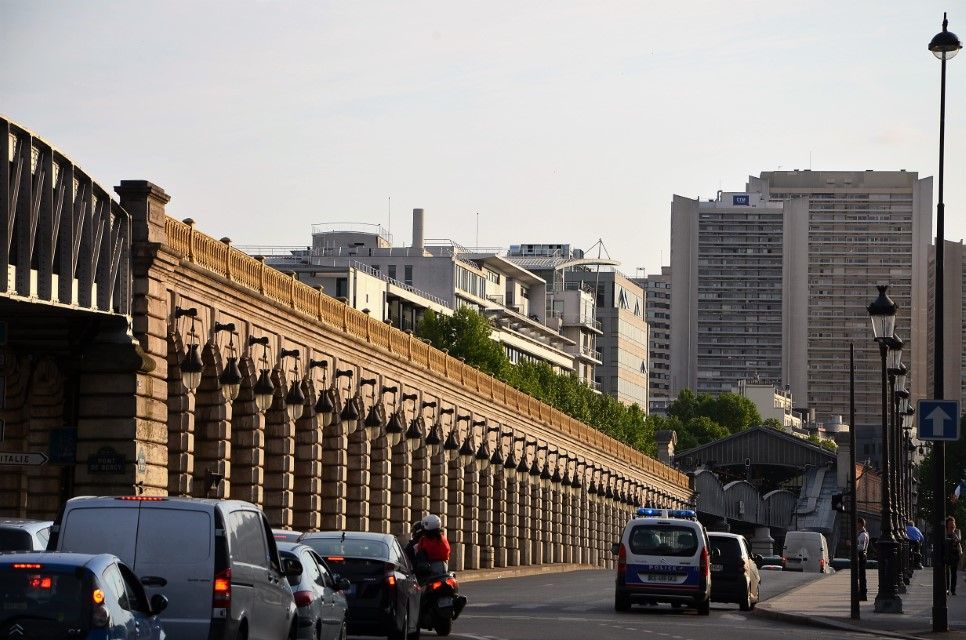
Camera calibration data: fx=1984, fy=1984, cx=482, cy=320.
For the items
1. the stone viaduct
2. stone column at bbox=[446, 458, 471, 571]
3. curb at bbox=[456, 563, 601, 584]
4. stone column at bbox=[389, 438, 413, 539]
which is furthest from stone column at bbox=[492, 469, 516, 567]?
stone column at bbox=[389, 438, 413, 539]

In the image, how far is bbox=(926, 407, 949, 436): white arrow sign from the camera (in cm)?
3011

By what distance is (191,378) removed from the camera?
1614 inches

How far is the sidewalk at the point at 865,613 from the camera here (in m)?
Answer: 31.2

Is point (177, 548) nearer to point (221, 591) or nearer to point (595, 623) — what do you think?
point (221, 591)

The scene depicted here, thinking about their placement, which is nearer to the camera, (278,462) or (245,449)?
(245,449)

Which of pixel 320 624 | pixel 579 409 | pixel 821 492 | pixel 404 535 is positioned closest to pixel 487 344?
pixel 579 409

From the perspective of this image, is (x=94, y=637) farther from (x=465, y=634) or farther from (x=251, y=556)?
(x=465, y=634)

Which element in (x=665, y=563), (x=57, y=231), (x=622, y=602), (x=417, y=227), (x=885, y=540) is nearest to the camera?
(x=57, y=231)

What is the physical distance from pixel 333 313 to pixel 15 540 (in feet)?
113

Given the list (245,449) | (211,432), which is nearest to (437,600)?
(211,432)

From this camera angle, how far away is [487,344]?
115 m

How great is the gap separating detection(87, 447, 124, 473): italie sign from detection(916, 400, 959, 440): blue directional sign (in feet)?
50.1

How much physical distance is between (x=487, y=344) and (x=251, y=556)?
9711 centimetres

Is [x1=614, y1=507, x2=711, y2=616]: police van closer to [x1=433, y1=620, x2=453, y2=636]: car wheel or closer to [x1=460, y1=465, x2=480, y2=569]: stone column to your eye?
[x1=433, y1=620, x2=453, y2=636]: car wheel
